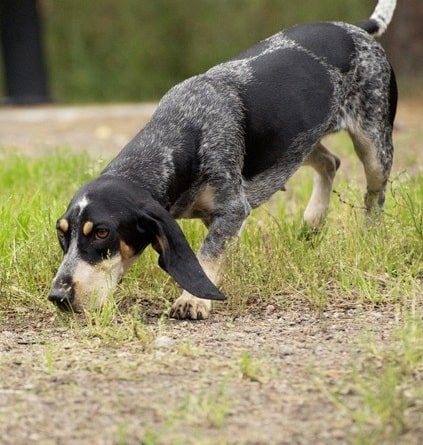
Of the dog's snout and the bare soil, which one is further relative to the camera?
the dog's snout

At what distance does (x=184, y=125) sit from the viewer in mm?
5375

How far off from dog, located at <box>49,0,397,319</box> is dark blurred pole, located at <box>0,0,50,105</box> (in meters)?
7.91

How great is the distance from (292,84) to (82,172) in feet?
6.43

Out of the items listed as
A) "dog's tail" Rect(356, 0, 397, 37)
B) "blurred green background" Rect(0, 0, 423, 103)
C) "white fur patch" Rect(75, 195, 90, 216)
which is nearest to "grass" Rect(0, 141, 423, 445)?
"white fur patch" Rect(75, 195, 90, 216)

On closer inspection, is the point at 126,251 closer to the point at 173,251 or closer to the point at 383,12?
the point at 173,251

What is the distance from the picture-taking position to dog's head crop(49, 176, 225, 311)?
460cm

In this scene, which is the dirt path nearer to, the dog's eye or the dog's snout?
the dog's snout

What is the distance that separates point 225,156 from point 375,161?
1.23 meters

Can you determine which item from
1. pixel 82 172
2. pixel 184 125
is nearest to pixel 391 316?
pixel 184 125

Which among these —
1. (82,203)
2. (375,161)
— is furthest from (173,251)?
(375,161)

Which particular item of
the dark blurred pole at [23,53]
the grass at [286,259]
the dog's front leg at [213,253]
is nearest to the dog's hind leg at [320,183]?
the grass at [286,259]

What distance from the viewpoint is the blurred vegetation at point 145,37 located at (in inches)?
653

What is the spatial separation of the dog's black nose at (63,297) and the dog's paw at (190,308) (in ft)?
1.84

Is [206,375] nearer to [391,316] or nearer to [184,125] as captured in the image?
[391,316]
